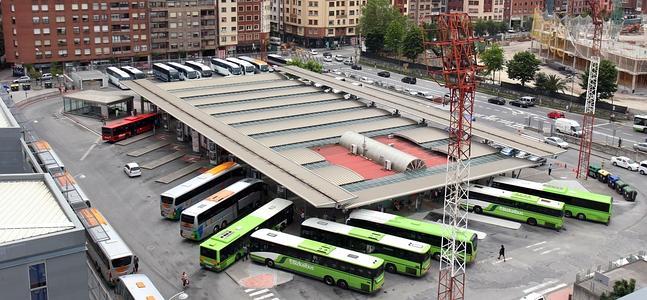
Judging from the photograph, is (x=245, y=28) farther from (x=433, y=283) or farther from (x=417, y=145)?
(x=433, y=283)

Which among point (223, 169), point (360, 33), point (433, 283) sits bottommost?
point (433, 283)

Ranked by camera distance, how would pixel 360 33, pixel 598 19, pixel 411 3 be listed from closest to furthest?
1. pixel 598 19
2. pixel 360 33
3. pixel 411 3

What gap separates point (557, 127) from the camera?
205ft

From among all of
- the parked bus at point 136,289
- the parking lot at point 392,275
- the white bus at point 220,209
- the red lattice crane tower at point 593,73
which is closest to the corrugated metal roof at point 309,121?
the parking lot at point 392,275

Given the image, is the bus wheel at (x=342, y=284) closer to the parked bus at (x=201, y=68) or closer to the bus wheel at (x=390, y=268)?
the bus wheel at (x=390, y=268)

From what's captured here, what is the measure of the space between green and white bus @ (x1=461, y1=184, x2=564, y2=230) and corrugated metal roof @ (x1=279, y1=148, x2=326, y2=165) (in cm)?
1057

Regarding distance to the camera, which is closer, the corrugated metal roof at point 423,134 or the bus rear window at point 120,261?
the bus rear window at point 120,261

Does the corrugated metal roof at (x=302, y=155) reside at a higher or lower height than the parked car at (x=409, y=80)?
lower

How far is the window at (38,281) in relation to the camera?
20422 millimetres

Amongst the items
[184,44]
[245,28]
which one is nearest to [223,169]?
[184,44]

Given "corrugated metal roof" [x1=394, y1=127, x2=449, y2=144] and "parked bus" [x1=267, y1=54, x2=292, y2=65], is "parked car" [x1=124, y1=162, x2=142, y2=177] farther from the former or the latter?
"parked bus" [x1=267, y1=54, x2=292, y2=65]

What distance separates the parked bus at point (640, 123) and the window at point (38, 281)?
2273 inches

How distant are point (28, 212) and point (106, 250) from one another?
10281 mm

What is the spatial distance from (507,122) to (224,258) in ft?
134
